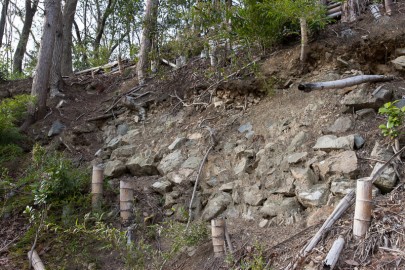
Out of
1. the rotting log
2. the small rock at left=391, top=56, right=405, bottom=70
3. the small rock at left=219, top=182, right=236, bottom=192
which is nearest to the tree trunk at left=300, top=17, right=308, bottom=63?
the rotting log

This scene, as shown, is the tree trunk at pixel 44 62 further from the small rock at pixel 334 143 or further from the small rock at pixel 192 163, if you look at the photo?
the small rock at pixel 334 143

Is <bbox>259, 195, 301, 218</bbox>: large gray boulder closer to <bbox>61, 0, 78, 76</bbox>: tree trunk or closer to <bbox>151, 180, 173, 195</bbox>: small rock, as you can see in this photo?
<bbox>151, 180, 173, 195</bbox>: small rock

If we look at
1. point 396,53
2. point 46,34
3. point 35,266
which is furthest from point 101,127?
point 396,53

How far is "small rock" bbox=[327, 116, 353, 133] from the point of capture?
4246mm

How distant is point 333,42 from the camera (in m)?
5.30

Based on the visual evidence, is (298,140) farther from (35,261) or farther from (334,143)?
(35,261)

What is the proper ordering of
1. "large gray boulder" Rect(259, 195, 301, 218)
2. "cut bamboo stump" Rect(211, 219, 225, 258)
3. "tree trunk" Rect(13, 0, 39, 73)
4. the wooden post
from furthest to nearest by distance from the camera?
"tree trunk" Rect(13, 0, 39, 73)
"large gray boulder" Rect(259, 195, 301, 218)
"cut bamboo stump" Rect(211, 219, 225, 258)
the wooden post

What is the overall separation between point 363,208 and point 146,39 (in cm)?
572

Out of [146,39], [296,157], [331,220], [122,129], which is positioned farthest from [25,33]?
[331,220]

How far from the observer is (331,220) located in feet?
10.7

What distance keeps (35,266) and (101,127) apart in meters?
3.25

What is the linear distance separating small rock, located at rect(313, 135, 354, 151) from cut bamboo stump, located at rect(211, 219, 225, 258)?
4.24ft

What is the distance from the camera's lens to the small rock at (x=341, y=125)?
4.25m

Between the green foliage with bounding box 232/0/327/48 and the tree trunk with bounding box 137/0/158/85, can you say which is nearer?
the green foliage with bounding box 232/0/327/48
